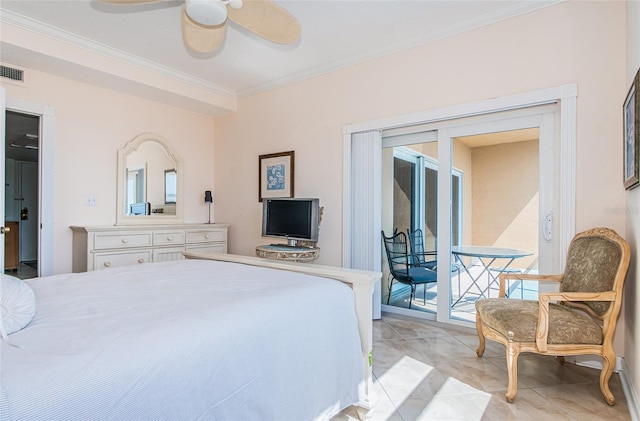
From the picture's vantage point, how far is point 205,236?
14.3ft

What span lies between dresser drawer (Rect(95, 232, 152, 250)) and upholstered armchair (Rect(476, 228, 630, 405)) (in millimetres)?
3430

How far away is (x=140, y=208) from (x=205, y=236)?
0.84m

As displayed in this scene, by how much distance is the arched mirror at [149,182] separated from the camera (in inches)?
157

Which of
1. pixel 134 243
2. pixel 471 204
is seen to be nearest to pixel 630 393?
pixel 471 204

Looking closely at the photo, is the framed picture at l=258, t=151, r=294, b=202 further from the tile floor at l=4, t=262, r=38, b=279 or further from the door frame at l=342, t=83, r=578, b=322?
the tile floor at l=4, t=262, r=38, b=279

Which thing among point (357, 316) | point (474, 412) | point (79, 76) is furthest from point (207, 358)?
point (79, 76)

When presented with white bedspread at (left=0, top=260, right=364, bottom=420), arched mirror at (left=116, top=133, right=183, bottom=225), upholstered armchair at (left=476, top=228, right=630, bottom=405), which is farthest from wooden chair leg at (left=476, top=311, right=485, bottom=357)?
arched mirror at (left=116, top=133, right=183, bottom=225)

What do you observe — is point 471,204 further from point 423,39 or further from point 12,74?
point 12,74

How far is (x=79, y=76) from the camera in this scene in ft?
11.4

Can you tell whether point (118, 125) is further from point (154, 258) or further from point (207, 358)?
point (207, 358)

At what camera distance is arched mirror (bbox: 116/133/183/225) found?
3996 mm

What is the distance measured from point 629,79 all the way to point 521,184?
0.99 metres

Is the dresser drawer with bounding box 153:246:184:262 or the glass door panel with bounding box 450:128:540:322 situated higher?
the glass door panel with bounding box 450:128:540:322

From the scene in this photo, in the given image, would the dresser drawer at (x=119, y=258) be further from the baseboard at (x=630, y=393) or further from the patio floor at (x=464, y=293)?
the baseboard at (x=630, y=393)
